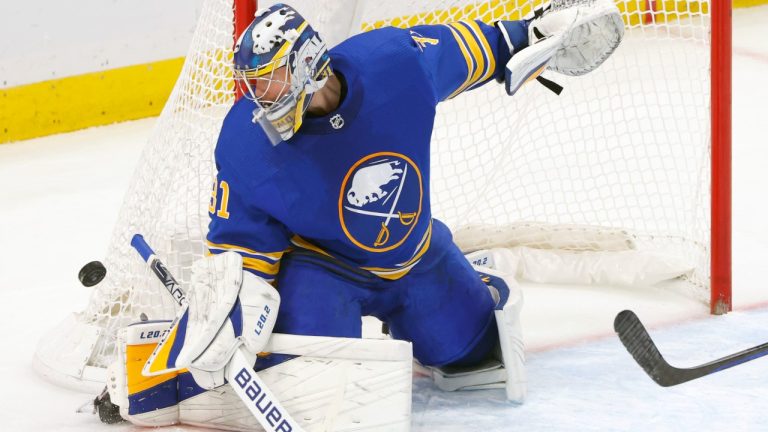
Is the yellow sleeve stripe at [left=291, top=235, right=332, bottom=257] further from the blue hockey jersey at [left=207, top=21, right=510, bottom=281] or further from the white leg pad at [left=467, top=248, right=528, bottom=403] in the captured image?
the white leg pad at [left=467, top=248, right=528, bottom=403]

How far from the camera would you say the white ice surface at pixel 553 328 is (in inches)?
105

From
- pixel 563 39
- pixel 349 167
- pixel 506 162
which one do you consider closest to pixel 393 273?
pixel 349 167

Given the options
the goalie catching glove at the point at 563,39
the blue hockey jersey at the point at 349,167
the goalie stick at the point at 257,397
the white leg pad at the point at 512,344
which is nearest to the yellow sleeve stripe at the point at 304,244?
the blue hockey jersey at the point at 349,167

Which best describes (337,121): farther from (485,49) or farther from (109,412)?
(109,412)

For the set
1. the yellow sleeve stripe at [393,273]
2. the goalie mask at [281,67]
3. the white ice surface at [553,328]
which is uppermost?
the goalie mask at [281,67]

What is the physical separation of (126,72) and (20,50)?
0.39 meters

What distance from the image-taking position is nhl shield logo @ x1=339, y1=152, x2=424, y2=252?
97.7 inches

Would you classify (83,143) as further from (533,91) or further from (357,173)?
(357,173)

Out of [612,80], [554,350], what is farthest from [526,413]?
[612,80]

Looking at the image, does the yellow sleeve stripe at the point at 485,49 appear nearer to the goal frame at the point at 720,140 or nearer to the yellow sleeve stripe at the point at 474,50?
the yellow sleeve stripe at the point at 474,50

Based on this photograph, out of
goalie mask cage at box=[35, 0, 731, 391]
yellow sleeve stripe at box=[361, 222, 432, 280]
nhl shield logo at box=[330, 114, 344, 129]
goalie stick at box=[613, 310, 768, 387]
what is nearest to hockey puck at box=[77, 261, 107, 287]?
goalie mask cage at box=[35, 0, 731, 391]

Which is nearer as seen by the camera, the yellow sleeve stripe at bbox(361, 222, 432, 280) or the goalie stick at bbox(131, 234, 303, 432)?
the goalie stick at bbox(131, 234, 303, 432)

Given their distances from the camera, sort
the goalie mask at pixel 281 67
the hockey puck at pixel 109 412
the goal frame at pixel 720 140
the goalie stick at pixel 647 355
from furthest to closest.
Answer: the goal frame at pixel 720 140 < the hockey puck at pixel 109 412 < the goalie stick at pixel 647 355 < the goalie mask at pixel 281 67

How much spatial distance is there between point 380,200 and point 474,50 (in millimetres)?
381
